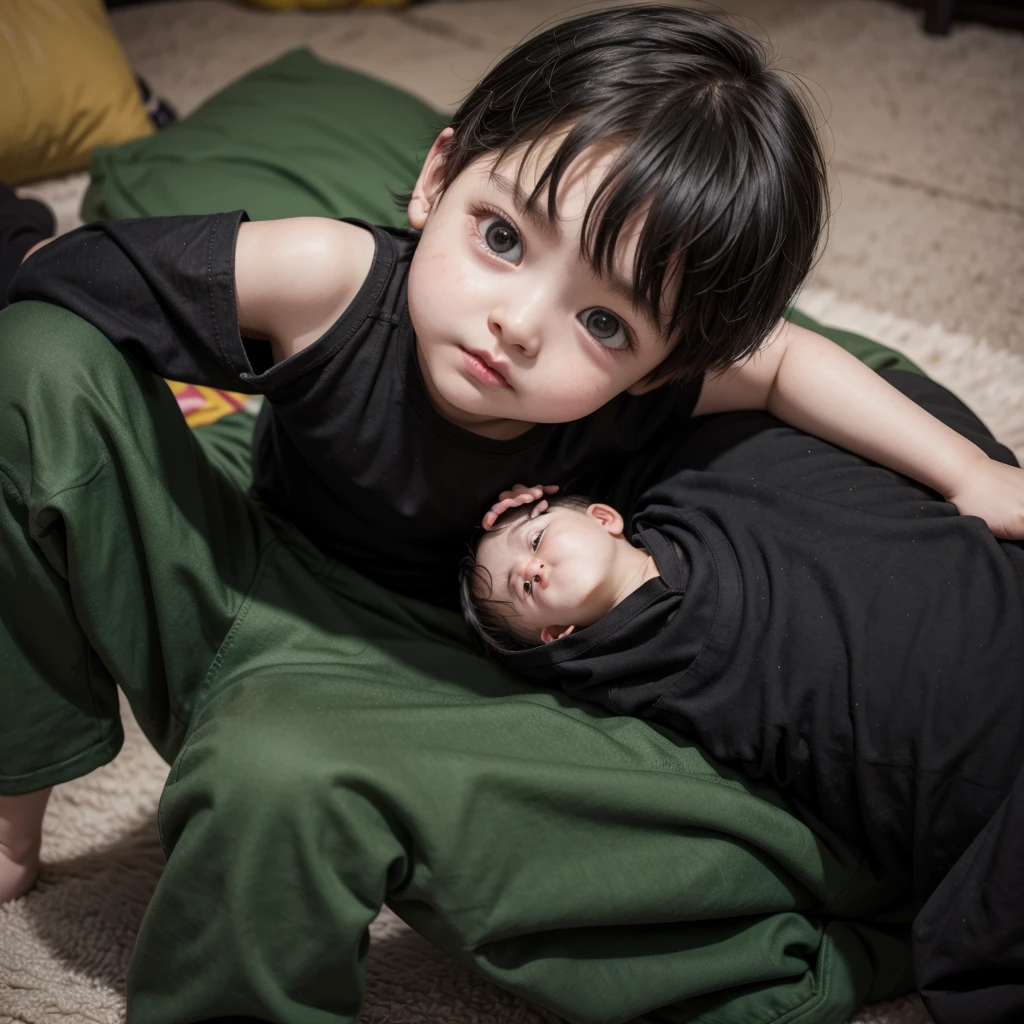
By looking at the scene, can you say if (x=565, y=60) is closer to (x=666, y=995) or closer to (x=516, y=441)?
(x=516, y=441)

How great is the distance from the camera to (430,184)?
0.80 meters

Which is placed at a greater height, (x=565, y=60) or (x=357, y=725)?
(x=565, y=60)

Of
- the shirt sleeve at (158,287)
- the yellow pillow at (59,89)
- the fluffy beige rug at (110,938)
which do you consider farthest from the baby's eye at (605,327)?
the yellow pillow at (59,89)

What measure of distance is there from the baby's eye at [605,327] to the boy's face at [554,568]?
0.16 meters

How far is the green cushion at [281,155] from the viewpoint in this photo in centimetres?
121

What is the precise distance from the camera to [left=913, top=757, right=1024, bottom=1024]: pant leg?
709 mm

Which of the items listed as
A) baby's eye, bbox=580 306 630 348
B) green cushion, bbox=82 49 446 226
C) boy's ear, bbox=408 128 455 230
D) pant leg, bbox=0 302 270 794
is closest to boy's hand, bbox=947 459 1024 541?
baby's eye, bbox=580 306 630 348

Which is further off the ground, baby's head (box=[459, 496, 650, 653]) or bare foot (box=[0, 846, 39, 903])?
baby's head (box=[459, 496, 650, 653])

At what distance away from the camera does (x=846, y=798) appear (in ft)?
2.60

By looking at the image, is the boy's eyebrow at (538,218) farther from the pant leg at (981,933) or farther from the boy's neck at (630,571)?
the pant leg at (981,933)

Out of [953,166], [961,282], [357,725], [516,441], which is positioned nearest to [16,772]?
[357,725]

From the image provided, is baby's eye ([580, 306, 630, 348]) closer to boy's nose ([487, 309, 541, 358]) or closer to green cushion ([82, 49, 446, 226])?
boy's nose ([487, 309, 541, 358])

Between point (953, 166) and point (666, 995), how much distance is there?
139 cm

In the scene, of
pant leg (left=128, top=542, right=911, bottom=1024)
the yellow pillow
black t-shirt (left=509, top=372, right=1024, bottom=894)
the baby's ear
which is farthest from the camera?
the yellow pillow
